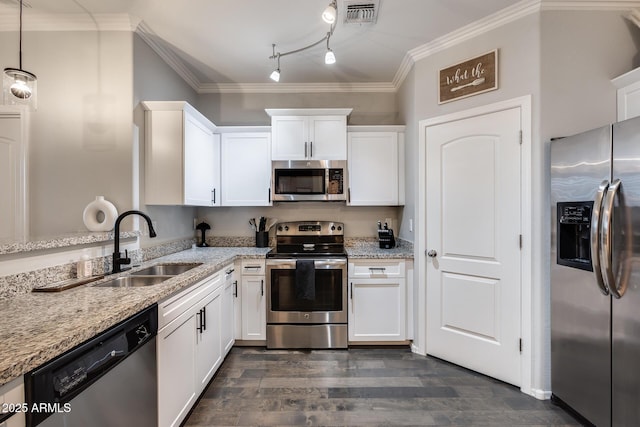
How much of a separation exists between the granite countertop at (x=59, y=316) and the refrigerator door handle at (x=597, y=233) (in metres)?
2.31

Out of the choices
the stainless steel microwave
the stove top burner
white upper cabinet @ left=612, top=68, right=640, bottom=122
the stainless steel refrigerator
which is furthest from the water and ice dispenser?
the stove top burner

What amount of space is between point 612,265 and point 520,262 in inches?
23.7

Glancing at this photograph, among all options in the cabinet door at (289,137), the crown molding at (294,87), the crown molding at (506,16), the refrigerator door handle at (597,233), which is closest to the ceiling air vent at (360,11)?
the crown molding at (506,16)

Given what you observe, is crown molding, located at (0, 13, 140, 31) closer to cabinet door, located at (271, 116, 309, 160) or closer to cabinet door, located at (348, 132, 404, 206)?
cabinet door, located at (271, 116, 309, 160)

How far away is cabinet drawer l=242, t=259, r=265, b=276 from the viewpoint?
2.74 metres

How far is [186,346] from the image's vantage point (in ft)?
5.72

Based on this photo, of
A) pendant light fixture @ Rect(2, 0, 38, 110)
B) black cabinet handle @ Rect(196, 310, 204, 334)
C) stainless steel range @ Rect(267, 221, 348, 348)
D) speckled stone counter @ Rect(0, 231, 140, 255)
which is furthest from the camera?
stainless steel range @ Rect(267, 221, 348, 348)

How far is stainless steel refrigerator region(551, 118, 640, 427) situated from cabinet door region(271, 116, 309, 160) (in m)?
2.13

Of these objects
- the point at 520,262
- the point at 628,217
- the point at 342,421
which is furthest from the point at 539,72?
the point at 342,421

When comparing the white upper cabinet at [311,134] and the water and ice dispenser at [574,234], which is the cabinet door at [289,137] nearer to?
the white upper cabinet at [311,134]

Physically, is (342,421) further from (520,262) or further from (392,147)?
(392,147)

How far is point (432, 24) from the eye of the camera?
2266 millimetres

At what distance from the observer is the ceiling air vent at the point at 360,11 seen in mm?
2020

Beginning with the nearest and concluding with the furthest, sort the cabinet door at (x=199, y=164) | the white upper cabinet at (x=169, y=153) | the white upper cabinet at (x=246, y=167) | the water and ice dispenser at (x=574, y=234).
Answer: the water and ice dispenser at (x=574, y=234), the white upper cabinet at (x=169, y=153), the cabinet door at (x=199, y=164), the white upper cabinet at (x=246, y=167)
